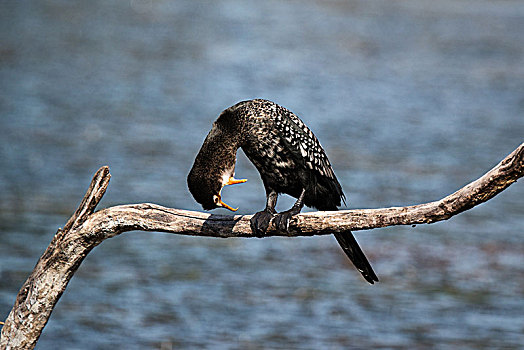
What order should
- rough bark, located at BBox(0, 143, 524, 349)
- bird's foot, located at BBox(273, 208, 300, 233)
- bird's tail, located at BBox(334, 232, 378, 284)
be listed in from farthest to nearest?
bird's tail, located at BBox(334, 232, 378, 284) < bird's foot, located at BBox(273, 208, 300, 233) < rough bark, located at BBox(0, 143, 524, 349)

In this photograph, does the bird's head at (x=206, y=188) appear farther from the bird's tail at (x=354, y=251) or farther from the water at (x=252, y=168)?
the water at (x=252, y=168)

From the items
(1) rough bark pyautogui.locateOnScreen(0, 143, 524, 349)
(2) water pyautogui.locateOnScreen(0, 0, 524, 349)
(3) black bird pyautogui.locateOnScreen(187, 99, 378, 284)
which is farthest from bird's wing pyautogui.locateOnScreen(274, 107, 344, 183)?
(2) water pyautogui.locateOnScreen(0, 0, 524, 349)

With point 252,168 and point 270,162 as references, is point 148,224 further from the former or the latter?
point 252,168

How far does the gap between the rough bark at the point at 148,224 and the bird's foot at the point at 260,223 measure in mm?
31

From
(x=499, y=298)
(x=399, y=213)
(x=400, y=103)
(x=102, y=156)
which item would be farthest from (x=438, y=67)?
(x=399, y=213)

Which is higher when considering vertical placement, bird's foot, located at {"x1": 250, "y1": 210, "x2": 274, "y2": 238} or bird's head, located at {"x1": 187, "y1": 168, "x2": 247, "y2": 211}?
bird's head, located at {"x1": 187, "y1": 168, "x2": 247, "y2": 211}

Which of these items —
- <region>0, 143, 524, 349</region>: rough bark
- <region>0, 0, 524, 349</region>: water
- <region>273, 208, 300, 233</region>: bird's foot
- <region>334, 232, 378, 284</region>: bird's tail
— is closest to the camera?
<region>0, 143, 524, 349</region>: rough bark

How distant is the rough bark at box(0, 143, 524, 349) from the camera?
4082 mm

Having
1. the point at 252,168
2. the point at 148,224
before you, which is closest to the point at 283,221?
the point at 148,224

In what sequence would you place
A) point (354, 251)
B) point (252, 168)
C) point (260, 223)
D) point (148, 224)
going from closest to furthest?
point (148, 224) → point (260, 223) → point (354, 251) → point (252, 168)

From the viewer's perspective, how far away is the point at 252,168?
38.7 ft

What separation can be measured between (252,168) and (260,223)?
7.18 metres

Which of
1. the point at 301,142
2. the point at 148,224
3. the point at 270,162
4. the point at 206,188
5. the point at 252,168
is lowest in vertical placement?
the point at 148,224

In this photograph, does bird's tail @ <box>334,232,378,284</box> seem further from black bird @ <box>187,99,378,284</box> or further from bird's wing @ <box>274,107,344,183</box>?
bird's wing @ <box>274,107,344,183</box>
